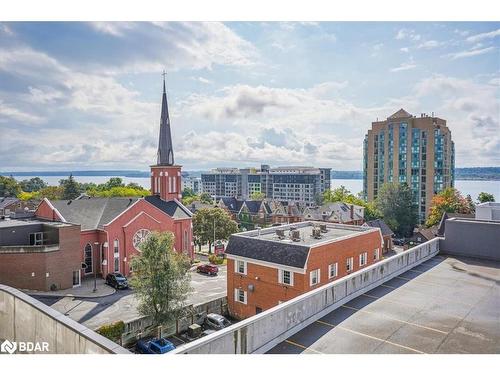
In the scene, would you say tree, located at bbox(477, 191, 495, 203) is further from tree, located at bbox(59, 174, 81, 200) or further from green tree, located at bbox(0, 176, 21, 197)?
green tree, located at bbox(0, 176, 21, 197)

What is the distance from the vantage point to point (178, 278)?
48.4ft

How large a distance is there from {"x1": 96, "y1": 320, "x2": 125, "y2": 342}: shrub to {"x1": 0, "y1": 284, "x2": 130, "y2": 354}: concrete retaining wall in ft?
22.0

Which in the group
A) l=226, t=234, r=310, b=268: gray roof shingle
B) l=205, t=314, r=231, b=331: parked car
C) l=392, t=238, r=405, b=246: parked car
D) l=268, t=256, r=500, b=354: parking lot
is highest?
l=268, t=256, r=500, b=354: parking lot

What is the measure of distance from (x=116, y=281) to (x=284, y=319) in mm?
17329

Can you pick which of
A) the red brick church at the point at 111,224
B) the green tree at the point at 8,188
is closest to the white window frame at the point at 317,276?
the red brick church at the point at 111,224

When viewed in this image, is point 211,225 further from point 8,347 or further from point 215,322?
point 8,347

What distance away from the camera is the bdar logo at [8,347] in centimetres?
640

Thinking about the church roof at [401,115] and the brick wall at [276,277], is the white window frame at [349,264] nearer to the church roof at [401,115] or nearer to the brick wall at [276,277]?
the brick wall at [276,277]

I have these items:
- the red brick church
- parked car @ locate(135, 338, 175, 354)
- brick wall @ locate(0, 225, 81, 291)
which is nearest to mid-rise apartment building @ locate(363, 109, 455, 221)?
the red brick church

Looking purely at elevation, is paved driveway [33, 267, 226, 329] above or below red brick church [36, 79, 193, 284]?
below

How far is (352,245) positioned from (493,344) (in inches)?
472

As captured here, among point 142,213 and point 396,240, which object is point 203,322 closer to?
Result: point 142,213

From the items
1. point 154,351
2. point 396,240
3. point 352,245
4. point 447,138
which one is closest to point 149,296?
point 154,351

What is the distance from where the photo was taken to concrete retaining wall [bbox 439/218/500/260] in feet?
33.3
